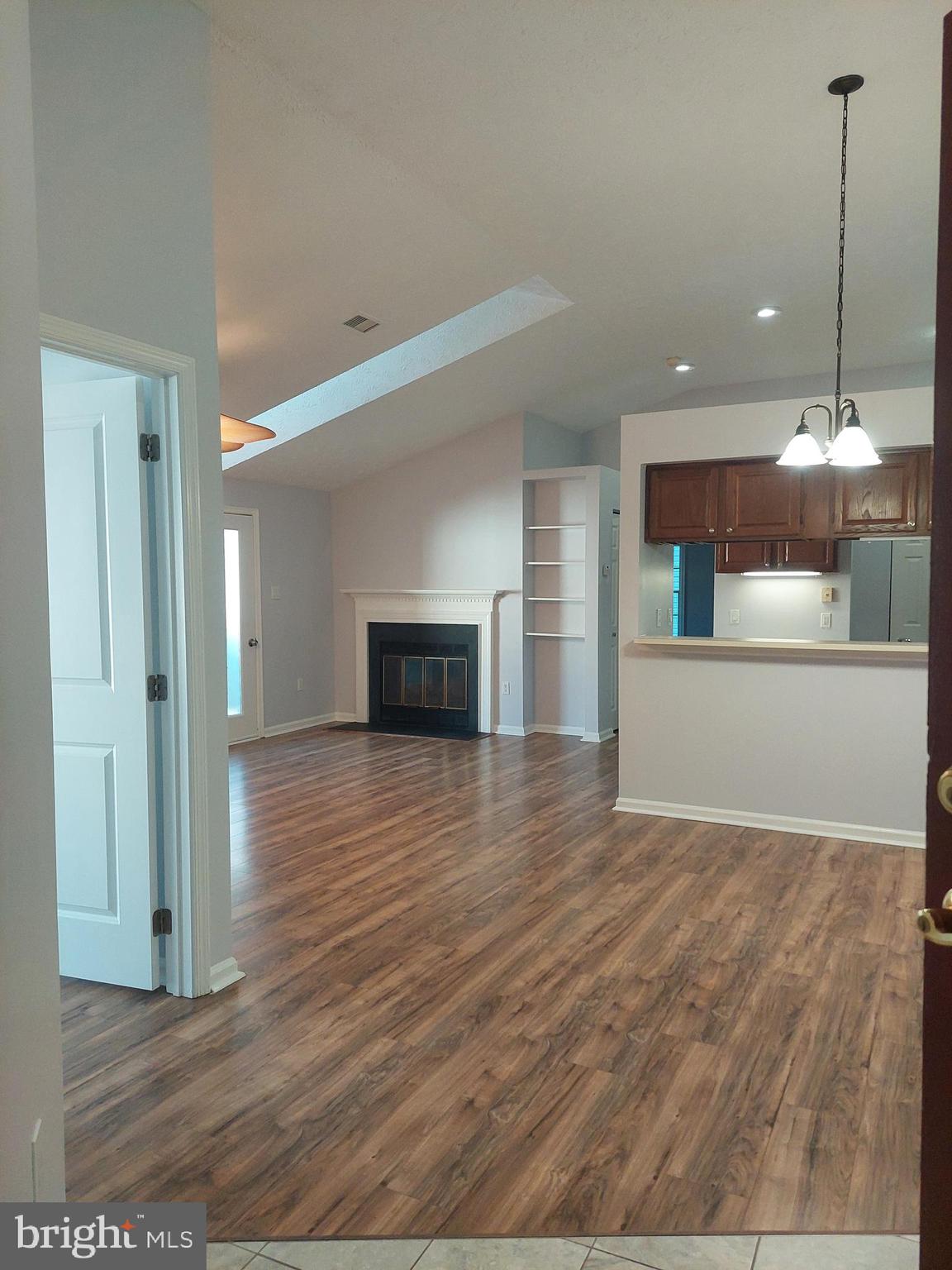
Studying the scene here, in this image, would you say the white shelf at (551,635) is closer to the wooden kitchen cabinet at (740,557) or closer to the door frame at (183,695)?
the wooden kitchen cabinet at (740,557)

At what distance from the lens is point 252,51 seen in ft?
9.88

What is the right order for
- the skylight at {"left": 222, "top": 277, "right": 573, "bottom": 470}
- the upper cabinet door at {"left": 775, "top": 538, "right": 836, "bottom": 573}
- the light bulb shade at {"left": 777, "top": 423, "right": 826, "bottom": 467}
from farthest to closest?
the upper cabinet door at {"left": 775, "top": 538, "right": 836, "bottom": 573}, the skylight at {"left": 222, "top": 277, "right": 573, "bottom": 470}, the light bulb shade at {"left": 777, "top": 423, "right": 826, "bottom": 467}

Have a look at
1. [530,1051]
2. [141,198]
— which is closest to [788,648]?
[530,1051]

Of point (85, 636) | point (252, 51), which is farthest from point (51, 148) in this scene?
point (85, 636)

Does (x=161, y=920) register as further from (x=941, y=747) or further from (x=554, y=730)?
(x=554, y=730)

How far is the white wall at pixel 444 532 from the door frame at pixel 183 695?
16.2 ft

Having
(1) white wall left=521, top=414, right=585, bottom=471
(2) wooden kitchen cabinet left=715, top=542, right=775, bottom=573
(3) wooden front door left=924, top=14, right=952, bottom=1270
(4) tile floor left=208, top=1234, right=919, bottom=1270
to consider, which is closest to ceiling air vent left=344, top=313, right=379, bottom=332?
(1) white wall left=521, top=414, right=585, bottom=471

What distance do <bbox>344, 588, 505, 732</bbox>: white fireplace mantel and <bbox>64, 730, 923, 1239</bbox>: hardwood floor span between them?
3425 millimetres

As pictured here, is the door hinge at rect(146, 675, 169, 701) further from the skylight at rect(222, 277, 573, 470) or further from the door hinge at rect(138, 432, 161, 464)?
the skylight at rect(222, 277, 573, 470)

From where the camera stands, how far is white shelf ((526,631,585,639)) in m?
7.59

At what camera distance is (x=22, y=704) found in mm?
1316

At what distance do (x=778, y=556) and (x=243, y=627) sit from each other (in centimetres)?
439

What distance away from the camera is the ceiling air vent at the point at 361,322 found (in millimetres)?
5035

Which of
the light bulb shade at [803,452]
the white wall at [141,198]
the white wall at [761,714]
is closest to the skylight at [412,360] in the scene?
the white wall at [761,714]
